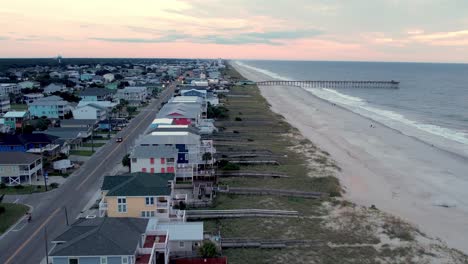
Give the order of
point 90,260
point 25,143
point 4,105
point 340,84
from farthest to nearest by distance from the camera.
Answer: point 340,84 → point 4,105 → point 25,143 → point 90,260

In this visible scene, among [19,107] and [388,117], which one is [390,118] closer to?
[388,117]

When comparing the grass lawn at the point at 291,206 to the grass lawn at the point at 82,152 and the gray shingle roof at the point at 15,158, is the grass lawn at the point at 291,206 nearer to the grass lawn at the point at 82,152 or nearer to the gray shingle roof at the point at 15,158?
the grass lawn at the point at 82,152

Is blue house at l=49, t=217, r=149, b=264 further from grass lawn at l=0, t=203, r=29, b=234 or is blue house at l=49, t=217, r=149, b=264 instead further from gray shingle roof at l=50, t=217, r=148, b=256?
grass lawn at l=0, t=203, r=29, b=234

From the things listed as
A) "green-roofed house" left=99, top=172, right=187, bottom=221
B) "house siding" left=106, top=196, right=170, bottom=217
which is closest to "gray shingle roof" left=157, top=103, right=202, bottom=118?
"green-roofed house" left=99, top=172, right=187, bottom=221

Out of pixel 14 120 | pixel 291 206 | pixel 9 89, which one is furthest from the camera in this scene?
pixel 9 89

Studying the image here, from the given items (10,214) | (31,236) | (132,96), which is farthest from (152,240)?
(132,96)

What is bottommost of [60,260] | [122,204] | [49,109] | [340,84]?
[60,260]
